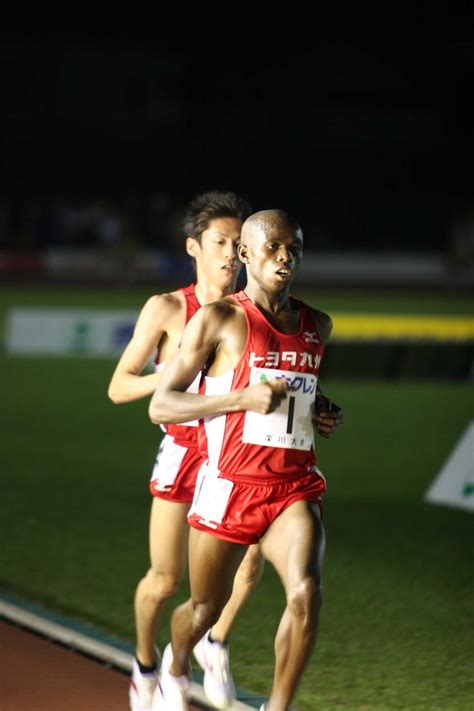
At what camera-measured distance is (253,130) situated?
186 ft

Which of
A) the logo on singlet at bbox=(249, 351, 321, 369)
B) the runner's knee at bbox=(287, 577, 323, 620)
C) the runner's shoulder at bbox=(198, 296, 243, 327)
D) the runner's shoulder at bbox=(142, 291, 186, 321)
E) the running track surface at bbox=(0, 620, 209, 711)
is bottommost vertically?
the running track surface at bbox=(0, 620, 209, 711)

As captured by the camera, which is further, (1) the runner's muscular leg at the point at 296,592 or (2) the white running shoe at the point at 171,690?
(2) the white running shoe at the point at 171,690

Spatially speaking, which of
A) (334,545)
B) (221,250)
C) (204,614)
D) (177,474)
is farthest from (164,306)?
(334,545)

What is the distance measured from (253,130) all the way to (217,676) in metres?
52.2

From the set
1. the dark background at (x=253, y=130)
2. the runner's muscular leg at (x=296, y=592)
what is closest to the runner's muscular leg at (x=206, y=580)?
the runner's muscular leg at (x=296, y=592)

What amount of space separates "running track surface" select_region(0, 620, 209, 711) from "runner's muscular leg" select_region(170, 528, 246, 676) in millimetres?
796

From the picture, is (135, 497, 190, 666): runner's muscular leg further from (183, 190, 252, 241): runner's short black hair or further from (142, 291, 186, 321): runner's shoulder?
(183, 190, 252, 241): runner's short black hair

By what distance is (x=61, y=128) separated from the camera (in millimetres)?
54375

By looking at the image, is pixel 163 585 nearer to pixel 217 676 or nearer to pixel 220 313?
pixel 217 676

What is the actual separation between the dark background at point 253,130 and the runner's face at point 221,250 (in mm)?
36526

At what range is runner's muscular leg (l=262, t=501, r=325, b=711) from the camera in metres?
4.46

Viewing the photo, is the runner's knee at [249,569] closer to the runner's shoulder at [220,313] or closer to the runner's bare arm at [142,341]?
the runner's bare arm at [142,341]

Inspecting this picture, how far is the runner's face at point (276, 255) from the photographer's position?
15.4ft

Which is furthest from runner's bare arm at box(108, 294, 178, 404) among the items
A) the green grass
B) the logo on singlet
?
the green grass
